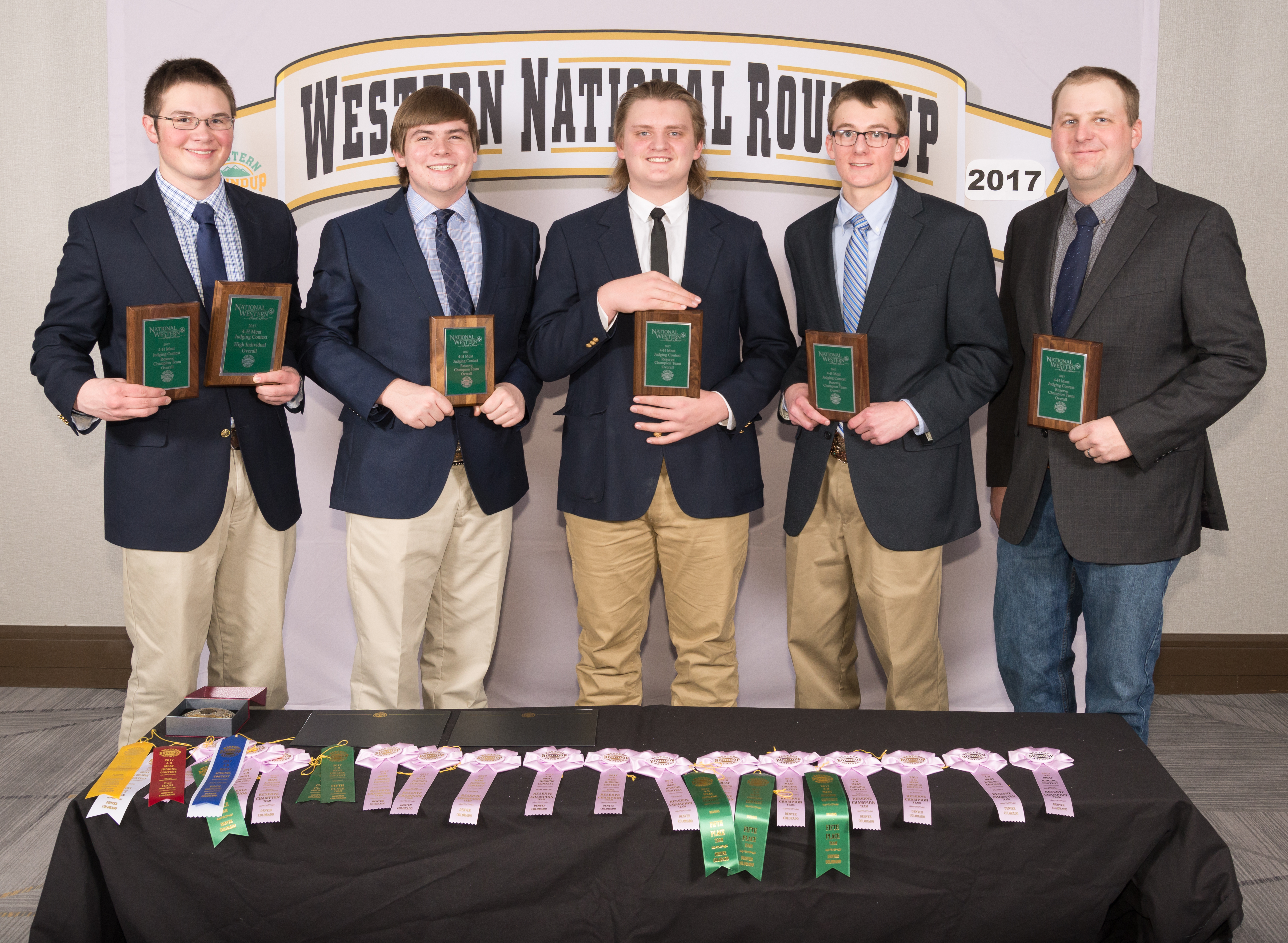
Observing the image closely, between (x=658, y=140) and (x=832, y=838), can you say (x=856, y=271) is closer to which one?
(x=658, y=140)

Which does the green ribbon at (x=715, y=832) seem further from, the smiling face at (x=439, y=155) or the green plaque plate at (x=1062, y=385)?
the smiling face at (x=439, y=155)

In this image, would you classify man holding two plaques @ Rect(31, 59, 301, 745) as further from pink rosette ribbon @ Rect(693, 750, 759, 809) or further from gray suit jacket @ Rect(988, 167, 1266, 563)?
gray suit jacket @ Rect(988, 167, 1266, 563)

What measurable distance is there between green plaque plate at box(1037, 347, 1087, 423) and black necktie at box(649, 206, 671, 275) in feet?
3.18

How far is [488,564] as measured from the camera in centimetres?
278

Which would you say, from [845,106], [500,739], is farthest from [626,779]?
[845,106]

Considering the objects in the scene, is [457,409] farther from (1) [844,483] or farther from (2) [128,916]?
(2) [128,916]

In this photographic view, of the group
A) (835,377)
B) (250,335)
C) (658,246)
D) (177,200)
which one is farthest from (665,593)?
(177,200)

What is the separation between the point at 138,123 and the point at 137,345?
147 centimetres

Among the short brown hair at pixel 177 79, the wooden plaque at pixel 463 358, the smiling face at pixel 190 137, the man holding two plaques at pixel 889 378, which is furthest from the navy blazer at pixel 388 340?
the man holding two plaques at pixel 889 378

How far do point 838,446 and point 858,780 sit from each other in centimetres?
103

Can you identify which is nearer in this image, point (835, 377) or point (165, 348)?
point (165, 348)

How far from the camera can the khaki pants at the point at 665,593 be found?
271 centimetres

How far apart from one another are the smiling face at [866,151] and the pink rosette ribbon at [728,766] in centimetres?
145

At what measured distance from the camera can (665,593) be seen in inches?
112
